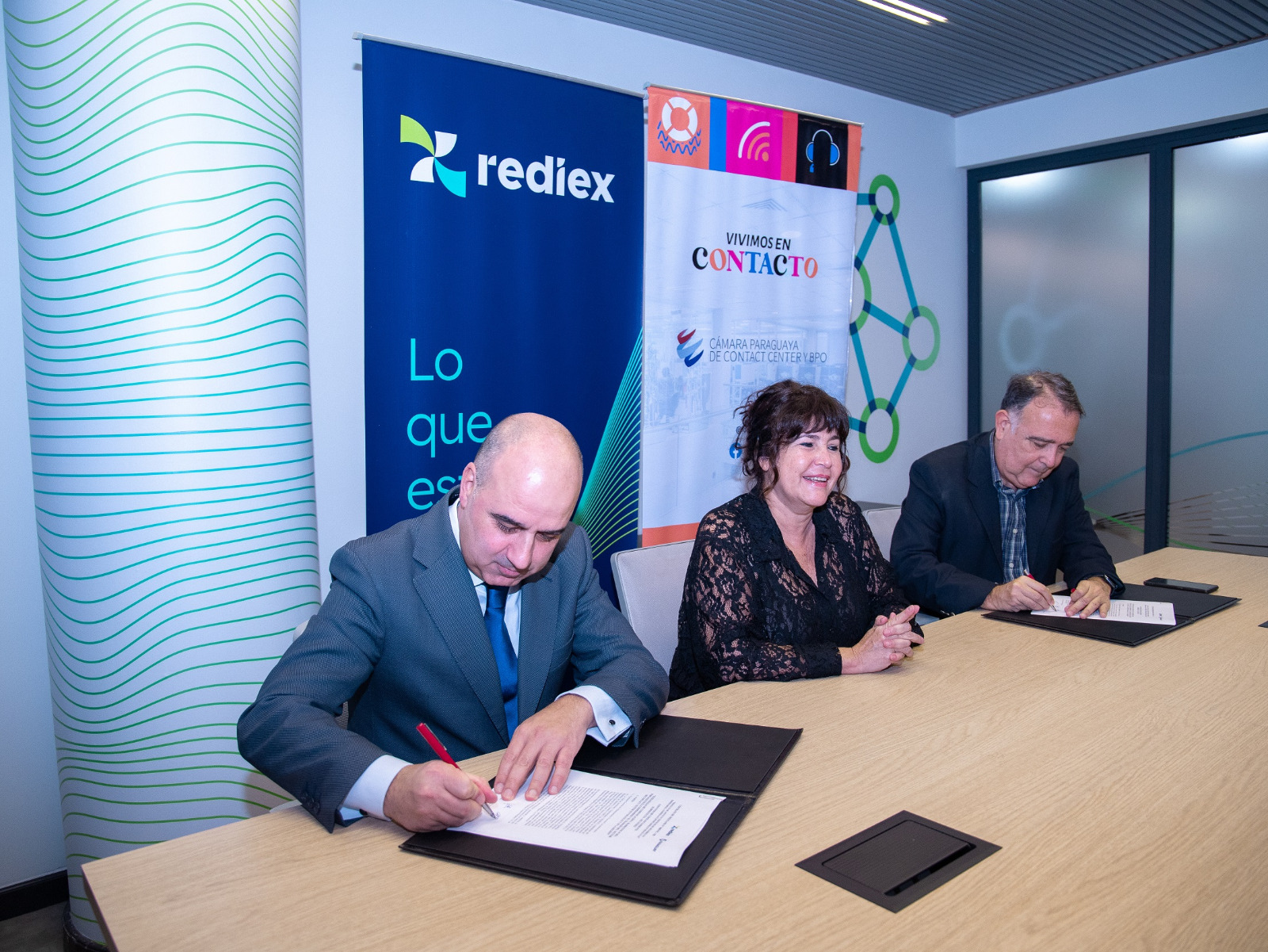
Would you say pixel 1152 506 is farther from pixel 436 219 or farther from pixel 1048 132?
pixel 436 219

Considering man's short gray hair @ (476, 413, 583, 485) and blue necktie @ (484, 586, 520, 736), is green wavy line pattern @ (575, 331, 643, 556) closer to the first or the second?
blue necktie @ (484, 586, 520, 736)

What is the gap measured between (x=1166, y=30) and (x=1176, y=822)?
4181 mm

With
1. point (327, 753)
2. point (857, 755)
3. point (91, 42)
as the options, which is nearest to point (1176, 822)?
point (857, 755)

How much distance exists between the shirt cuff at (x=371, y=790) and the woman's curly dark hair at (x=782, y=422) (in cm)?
148

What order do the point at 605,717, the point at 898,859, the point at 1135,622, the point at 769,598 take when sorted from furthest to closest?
the point at 1135,622 < the point at 769,598 < the point at 605,717 < the point at 898,859

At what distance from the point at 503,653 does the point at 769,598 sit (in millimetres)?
847

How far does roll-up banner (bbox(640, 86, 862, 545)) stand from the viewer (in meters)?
3.94

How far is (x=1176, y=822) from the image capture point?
53.9 inches

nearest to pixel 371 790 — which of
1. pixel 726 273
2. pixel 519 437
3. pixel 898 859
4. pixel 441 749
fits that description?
pixel 441 749

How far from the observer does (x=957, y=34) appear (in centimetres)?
420

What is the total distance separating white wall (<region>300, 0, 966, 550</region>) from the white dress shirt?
5.98ft

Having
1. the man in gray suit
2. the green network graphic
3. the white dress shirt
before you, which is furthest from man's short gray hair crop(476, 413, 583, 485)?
the green network graphic

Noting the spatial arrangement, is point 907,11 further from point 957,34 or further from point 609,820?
point 609,820

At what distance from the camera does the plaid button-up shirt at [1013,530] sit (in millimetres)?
3168
